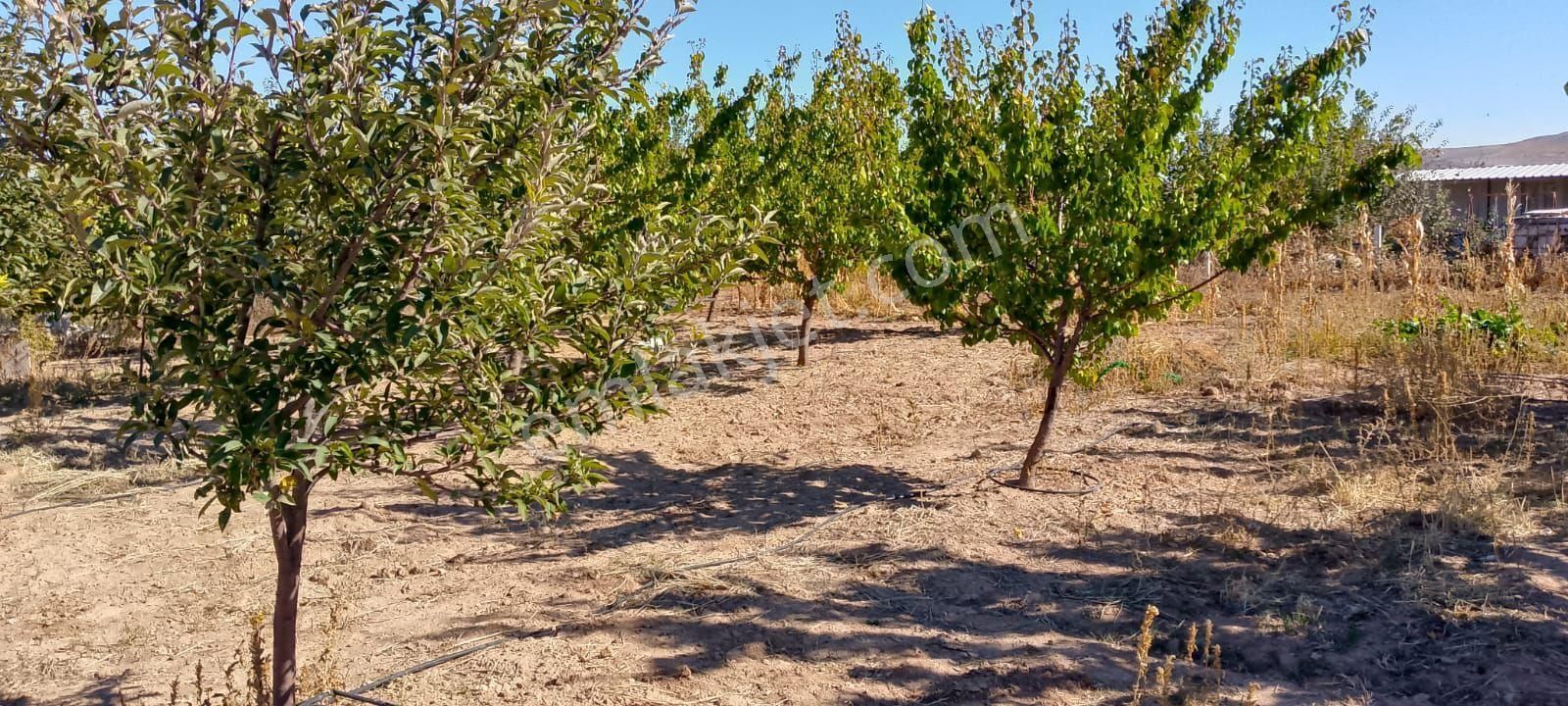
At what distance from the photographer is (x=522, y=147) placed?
268 centimetres

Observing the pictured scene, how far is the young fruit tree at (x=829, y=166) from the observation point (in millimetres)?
9516

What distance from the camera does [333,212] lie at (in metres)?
2.60

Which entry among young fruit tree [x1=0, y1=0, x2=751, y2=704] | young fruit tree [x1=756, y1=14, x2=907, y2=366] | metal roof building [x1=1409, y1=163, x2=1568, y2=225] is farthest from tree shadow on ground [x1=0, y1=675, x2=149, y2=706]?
metal roof building [x1=1409, y1=163, x2=1568, y2=225]

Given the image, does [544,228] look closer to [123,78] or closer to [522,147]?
[522,147]

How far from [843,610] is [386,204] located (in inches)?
99.8

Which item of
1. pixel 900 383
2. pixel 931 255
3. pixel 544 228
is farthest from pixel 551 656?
pixel 900 383

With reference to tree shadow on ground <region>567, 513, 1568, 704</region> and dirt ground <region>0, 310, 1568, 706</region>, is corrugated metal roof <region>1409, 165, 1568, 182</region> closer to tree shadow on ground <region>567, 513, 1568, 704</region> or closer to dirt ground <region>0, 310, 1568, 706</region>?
dirt ground <region>0, 310, 1568, 706</region>

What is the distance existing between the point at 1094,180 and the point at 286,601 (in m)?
3.98

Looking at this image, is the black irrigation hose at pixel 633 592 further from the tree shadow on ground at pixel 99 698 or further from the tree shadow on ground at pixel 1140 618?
the tree shadow on ground at pixel 99 698

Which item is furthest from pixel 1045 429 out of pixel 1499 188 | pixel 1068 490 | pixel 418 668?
pixel 1499 188

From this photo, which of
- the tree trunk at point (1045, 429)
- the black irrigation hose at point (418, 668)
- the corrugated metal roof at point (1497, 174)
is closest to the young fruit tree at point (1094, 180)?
the tree trunk at point (1045, 429)

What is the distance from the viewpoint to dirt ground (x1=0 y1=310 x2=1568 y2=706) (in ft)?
12.3

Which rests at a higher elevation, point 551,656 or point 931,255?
point 931,255

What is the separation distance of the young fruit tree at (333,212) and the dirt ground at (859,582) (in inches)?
52.4
